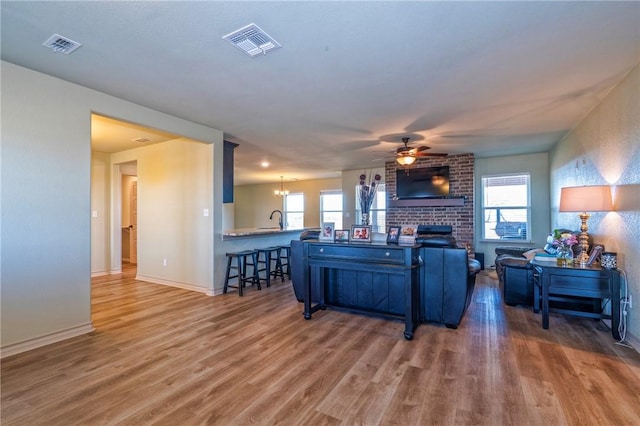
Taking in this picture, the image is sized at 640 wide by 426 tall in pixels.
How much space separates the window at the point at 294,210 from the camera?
1102cm

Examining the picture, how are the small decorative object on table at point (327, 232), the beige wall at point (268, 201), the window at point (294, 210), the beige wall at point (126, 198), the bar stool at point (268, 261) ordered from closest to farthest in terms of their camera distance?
1. the small decorative object on table at point (327, 232)
2. the bar stool at point (268, 261)
3. the beige wall at point (126, 198)
4. the beige wall at point (268, 201)
5. the window at point (294, 210)

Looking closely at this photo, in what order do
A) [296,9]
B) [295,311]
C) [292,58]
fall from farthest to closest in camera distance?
[295,311] → [292,58] → [296,9]

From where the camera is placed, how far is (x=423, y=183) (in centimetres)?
671

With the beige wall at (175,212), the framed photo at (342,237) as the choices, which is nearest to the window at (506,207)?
the framed photo at (342,237)

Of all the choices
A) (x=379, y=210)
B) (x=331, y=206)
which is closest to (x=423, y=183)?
(x=379, y=210)

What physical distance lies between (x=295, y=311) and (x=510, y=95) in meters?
3.41

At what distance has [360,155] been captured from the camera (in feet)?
20.9

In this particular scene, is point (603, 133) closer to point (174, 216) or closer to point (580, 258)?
point (580, 258)

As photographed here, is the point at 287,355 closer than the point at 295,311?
Yes

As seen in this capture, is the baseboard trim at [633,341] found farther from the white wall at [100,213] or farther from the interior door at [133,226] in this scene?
the interior door at [133,226]

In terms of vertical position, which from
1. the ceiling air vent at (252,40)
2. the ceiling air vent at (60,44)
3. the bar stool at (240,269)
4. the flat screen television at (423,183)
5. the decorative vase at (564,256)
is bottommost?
the bar stool at (240,269)

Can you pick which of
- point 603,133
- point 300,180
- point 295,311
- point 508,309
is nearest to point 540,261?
point 508,309

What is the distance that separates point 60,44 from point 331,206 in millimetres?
8529

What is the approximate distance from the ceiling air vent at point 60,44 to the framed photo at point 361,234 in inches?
112
